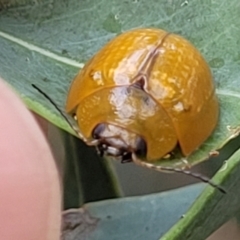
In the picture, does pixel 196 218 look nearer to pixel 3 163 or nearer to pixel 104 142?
pixel 3 163

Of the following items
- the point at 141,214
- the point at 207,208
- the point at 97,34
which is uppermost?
the point at 97,34

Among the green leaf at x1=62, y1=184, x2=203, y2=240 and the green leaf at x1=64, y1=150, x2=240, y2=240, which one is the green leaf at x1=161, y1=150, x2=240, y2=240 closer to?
the green leaf at x1=64, y1=150, x2=240, y2=240

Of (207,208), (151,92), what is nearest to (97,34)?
(151,92)

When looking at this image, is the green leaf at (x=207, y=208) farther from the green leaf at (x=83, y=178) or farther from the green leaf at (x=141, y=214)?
the green leaf at (x=83, y=178)

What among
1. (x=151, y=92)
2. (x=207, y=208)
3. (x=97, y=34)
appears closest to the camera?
(x=207, y=208)

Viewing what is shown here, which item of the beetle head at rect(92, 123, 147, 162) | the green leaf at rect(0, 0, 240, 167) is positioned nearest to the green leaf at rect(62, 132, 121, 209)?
the beetle head at rect(92, 123, 147, 162)

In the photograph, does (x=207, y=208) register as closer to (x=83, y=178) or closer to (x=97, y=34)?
(x=97, y=34)

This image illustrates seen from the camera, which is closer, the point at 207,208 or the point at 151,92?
the point at 207,208
